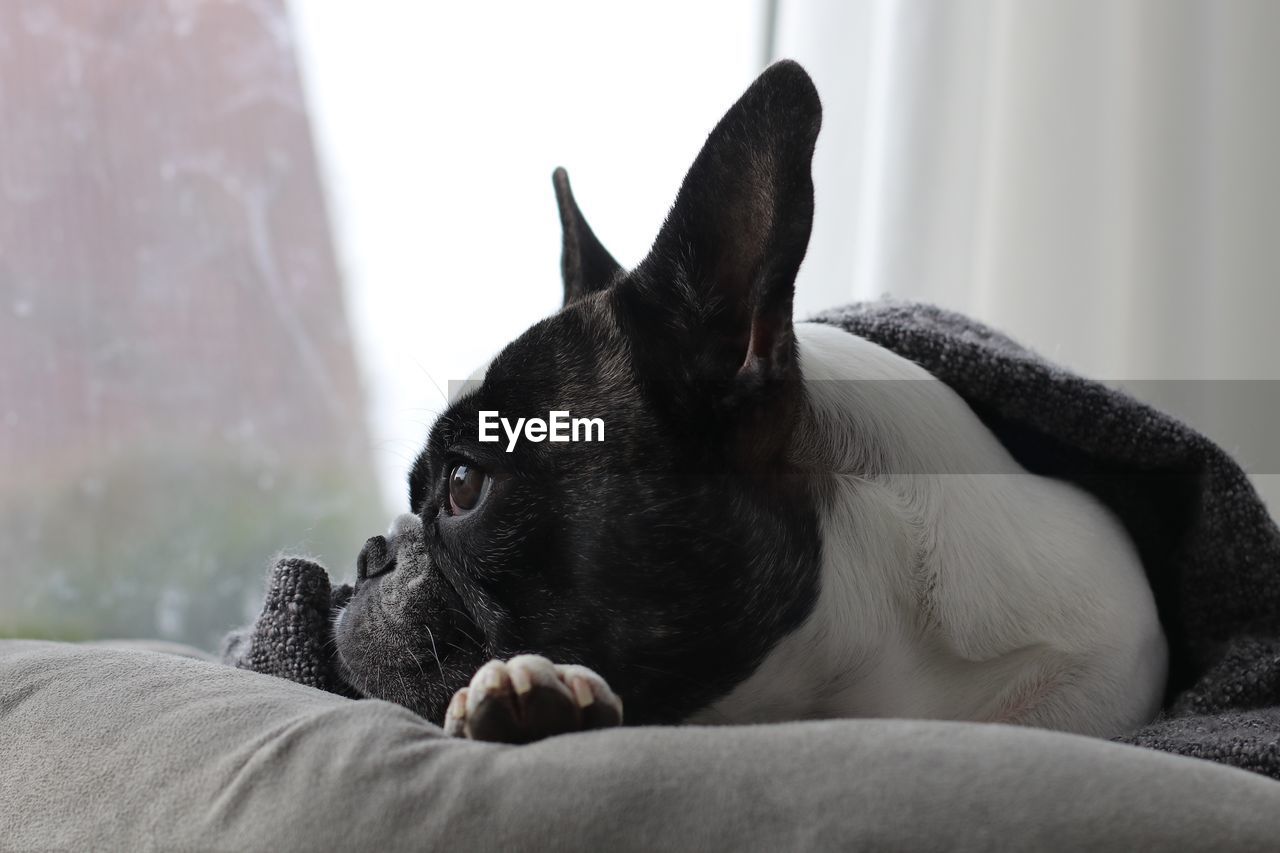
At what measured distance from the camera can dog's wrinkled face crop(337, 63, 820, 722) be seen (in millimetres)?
882

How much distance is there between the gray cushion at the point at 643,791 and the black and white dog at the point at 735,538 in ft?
0.82

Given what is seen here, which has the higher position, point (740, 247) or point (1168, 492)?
point (740, 247)

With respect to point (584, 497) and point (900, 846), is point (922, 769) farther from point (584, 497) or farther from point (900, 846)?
point (584, 497)

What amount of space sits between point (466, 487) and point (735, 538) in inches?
9.5

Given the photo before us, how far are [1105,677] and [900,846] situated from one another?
20.6 inches

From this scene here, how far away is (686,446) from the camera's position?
914 mm

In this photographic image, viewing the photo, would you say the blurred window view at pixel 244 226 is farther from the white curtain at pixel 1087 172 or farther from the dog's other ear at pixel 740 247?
the dog's other ear at pixel 740 247

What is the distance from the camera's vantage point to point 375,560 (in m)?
1.05

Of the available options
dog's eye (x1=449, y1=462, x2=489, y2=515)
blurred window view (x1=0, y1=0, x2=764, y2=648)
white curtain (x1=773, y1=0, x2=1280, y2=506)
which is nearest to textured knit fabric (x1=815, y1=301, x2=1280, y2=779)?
dog's eye (x1=449, y1=462, x2=489, y2=515)

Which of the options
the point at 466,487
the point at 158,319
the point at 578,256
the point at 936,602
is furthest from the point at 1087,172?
the point at 158,319

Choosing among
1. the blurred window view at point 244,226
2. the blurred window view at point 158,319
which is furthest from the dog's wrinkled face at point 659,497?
the blurred window view at point 158,319

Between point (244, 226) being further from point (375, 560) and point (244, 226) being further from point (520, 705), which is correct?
point (520, 705)

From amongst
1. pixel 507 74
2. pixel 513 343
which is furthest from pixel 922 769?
pixel 507 74

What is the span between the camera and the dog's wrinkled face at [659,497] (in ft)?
2.89
